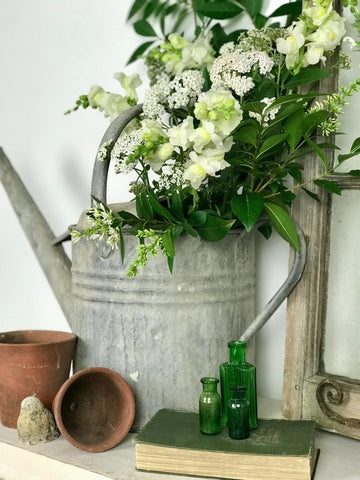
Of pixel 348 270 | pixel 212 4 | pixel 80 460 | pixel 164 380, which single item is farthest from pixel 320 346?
pixel 212 4

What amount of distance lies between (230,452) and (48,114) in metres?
0.98

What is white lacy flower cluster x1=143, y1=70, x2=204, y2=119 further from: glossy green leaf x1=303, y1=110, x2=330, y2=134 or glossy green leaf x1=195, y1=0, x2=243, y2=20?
glossy green leaf x1=195, y1=0, x2=243, y2=20

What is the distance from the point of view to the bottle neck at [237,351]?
934mm

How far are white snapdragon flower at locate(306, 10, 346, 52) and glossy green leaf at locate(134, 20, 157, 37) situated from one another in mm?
437

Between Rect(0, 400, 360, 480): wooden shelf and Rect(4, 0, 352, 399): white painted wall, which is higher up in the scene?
Rect(4, 0, 352, 399): white painted wall

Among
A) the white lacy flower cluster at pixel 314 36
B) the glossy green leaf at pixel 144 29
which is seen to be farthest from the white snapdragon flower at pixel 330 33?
the glossy green leaf at pixel 144 29

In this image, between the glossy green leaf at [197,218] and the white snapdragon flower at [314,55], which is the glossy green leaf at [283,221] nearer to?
the glossy green leaf at [197,218]

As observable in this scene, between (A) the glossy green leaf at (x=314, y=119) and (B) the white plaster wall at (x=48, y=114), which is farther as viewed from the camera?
(B) the white plaster wall at (x=48, y=114)

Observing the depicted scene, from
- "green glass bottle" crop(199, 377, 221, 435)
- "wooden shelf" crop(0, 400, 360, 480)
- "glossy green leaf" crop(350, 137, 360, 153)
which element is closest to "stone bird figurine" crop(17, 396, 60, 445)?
"wooden shelf" crop(0, 400, 360, 480)

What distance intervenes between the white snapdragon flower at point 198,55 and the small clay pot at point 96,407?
528mm

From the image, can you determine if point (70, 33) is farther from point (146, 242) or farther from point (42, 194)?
point (146, 242)

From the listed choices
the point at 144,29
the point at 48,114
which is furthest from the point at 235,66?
the point at 48,114

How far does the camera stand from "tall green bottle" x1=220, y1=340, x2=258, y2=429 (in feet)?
3.06

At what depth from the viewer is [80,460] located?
3.00ft
